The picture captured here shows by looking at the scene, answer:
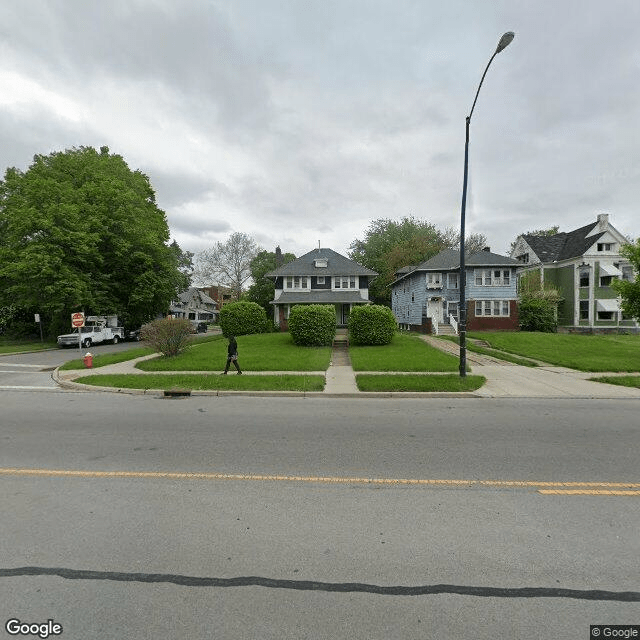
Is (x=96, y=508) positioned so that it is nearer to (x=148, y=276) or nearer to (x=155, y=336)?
(x=155, y=336)

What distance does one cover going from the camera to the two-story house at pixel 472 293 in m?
29.2

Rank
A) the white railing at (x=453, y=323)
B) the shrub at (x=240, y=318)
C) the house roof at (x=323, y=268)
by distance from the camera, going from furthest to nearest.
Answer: the house roof at (x=323, y=268) → the white railing at (x=453, y=323) → the shrub at (x=240, y=318)

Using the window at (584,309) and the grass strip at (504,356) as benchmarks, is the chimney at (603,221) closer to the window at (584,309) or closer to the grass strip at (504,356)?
the window at (584,309)

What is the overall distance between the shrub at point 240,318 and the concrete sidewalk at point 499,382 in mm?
9818

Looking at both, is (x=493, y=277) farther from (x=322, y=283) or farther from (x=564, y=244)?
(x=564, y=244)

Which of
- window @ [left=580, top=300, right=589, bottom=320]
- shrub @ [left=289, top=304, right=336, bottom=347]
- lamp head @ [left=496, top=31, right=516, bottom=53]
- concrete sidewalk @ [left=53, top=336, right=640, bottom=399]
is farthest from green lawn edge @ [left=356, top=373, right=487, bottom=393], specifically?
window @ [left=580, top=300, right=589, bottom=320]

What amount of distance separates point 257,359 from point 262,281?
3170 cm


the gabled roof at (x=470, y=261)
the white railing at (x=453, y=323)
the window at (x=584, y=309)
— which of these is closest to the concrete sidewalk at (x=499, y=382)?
the white railing at (x=453, y=323)

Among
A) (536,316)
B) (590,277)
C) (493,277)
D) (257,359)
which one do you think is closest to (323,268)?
(493,277)

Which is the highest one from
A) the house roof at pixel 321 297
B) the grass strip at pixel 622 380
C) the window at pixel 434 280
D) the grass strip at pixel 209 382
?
the window at pixel 434 280

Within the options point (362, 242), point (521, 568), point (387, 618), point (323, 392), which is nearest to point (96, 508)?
point (387, 618)

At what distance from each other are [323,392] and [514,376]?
23.3 ft

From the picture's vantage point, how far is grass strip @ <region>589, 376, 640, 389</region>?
11.1 m

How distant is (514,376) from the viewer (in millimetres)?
12602
